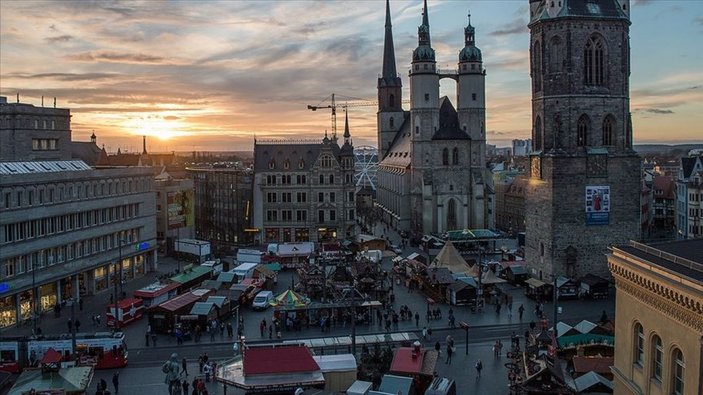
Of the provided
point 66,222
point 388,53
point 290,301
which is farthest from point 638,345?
point 388,53

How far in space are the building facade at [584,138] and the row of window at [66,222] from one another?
32.5 m

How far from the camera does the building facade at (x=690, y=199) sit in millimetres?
73562

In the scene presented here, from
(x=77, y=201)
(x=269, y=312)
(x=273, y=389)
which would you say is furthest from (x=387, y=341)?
(x=77, y=201)

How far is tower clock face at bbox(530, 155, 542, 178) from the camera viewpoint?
52.9m

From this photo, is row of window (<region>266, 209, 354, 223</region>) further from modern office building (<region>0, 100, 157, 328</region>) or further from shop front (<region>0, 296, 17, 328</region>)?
shop front (<region>0, 296, 17, 328</region>)

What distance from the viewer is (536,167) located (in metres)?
53.5

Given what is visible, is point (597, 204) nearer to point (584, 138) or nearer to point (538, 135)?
point (584, 138)

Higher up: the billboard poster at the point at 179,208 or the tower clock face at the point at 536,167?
the tower clock face at the point at 536,167

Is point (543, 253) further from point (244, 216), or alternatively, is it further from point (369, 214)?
point (369, 214)

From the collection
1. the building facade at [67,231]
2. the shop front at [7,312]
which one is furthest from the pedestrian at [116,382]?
the shop front at [7,312]

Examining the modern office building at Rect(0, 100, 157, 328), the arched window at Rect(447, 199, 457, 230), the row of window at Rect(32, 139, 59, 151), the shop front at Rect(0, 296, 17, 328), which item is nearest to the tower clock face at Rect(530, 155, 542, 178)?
the arched window at Rect(447, 199, 457, 230)

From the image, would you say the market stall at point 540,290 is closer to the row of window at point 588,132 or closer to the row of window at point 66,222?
the row of window at point 588,132

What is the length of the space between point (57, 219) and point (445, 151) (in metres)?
46.0

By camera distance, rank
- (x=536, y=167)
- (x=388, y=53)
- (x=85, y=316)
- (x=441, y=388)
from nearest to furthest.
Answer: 1. (x=441, y=388)
2. (x=85, y=316)
3. (x=536, y=167)
4. (x=388, y=53)
